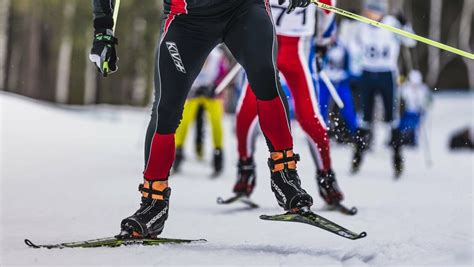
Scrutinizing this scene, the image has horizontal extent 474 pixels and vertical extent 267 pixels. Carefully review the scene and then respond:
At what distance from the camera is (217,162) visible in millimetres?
7973

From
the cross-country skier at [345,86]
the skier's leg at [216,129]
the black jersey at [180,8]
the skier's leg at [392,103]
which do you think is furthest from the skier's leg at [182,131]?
the black jersey at [180,8]

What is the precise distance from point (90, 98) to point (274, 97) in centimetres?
1942

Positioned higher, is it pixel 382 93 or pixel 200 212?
pixel 382 93

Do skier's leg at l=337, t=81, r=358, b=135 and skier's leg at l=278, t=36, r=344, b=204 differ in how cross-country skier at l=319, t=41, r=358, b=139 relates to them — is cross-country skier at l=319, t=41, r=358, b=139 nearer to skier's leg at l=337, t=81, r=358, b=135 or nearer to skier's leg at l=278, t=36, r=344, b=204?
skier's leg at l=337, t=81, r=358, b=135

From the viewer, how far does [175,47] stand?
3297 millimetres

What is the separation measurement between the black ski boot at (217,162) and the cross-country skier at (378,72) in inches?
59.4

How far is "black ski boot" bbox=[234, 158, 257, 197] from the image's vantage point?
5.13m

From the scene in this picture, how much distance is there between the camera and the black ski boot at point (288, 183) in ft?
10.5

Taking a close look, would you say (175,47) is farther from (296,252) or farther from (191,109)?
(191,109)

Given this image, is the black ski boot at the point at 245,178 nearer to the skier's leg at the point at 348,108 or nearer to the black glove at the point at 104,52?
the black glove at the point at 104,52

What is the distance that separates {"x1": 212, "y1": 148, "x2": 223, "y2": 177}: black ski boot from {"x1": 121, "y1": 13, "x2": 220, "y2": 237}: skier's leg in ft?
14.5

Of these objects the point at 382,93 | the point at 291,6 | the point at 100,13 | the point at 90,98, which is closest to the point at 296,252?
the point at 291,6

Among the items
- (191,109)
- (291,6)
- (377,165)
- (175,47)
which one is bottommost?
(377,165)

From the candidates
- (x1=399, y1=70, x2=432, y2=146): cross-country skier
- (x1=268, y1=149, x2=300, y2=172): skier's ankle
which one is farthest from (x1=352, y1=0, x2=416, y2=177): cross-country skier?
(x1=399, y1=70, x2=432, y2=146): cross-country skier
